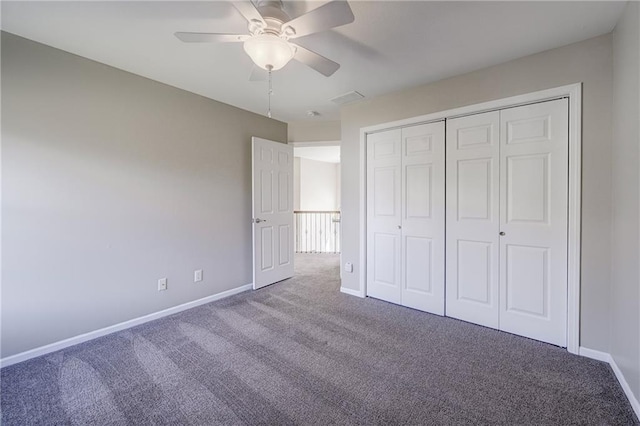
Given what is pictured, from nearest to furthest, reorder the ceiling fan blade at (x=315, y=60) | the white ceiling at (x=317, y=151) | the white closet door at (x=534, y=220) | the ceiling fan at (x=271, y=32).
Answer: the ceiling fan at (x=271, y=32)
the ceiling fan blade at (x=315, y=60)
the white closet door at (x=534, y=220)
the white ceiling at (x=317, y=151)

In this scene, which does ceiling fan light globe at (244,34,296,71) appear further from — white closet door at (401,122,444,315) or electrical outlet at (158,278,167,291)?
electrical outlet at (158,278,167,291)

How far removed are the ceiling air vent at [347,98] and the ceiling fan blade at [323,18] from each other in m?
1.68

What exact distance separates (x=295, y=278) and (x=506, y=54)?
3653mm

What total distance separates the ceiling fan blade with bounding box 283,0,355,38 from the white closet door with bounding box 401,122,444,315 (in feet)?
6.04

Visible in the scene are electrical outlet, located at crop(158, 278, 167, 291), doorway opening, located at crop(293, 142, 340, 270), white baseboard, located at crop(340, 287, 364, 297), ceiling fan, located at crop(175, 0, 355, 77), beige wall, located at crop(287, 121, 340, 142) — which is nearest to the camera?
ceiling fan, located at crop(175, 0, 355, 77)

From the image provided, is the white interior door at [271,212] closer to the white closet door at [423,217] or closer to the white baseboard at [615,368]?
the white closet door at [423,217]

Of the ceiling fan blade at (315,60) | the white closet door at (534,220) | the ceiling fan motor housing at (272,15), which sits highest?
the ceiling fan motor housing at (272,15)

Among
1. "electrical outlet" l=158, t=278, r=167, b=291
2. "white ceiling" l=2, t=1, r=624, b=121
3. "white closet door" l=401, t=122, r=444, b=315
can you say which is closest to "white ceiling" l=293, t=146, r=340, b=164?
"white closet door" l=401, t=122, r=444, b=315

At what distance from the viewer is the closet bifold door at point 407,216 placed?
2943 mm

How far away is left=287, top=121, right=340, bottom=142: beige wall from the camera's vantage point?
174 inches

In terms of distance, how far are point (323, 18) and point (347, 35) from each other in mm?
723

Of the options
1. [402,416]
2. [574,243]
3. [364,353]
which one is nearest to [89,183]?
[364,353]

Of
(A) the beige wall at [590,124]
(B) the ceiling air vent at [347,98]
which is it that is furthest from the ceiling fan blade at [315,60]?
(A) the beige wall at [590,124]

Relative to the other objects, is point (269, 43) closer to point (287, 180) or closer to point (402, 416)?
point (402, 416)
